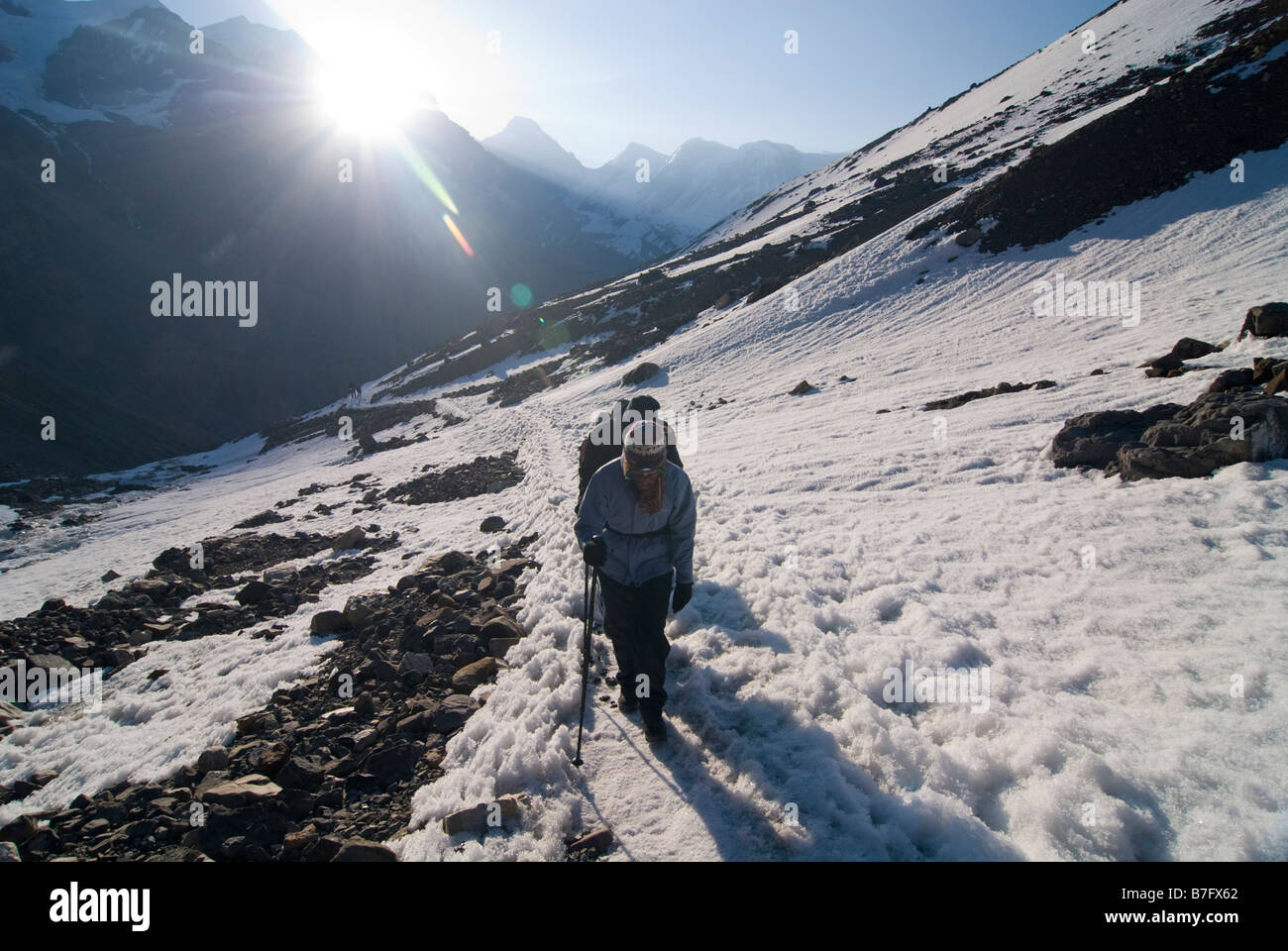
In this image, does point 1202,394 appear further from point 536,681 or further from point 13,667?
point 13,667

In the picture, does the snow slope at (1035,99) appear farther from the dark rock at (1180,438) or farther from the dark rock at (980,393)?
the dark rock at (1180,438)

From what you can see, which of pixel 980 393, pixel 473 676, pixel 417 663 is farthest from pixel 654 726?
pixel 980 393

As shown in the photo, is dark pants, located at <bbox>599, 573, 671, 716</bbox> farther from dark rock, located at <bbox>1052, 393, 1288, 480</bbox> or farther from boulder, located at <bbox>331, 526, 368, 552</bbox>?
boulder, located at <bbox>331, 526, 368, 552</bbox>

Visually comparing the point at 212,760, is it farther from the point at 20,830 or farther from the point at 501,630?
the point at 501,630

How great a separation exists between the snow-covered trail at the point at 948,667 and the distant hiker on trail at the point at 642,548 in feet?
2.39

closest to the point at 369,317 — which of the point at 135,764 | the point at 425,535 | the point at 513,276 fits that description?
the point at 513,276

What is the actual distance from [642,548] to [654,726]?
154 cm

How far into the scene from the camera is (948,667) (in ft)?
17.3

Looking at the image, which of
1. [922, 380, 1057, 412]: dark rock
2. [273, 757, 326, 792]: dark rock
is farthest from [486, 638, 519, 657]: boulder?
[922, 380, 1057, 412]: dark rock

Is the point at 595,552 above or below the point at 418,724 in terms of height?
above

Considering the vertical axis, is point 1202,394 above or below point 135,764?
above

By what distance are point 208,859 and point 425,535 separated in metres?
10.1

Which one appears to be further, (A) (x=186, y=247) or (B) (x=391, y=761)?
(A) (x=186, y=247)
